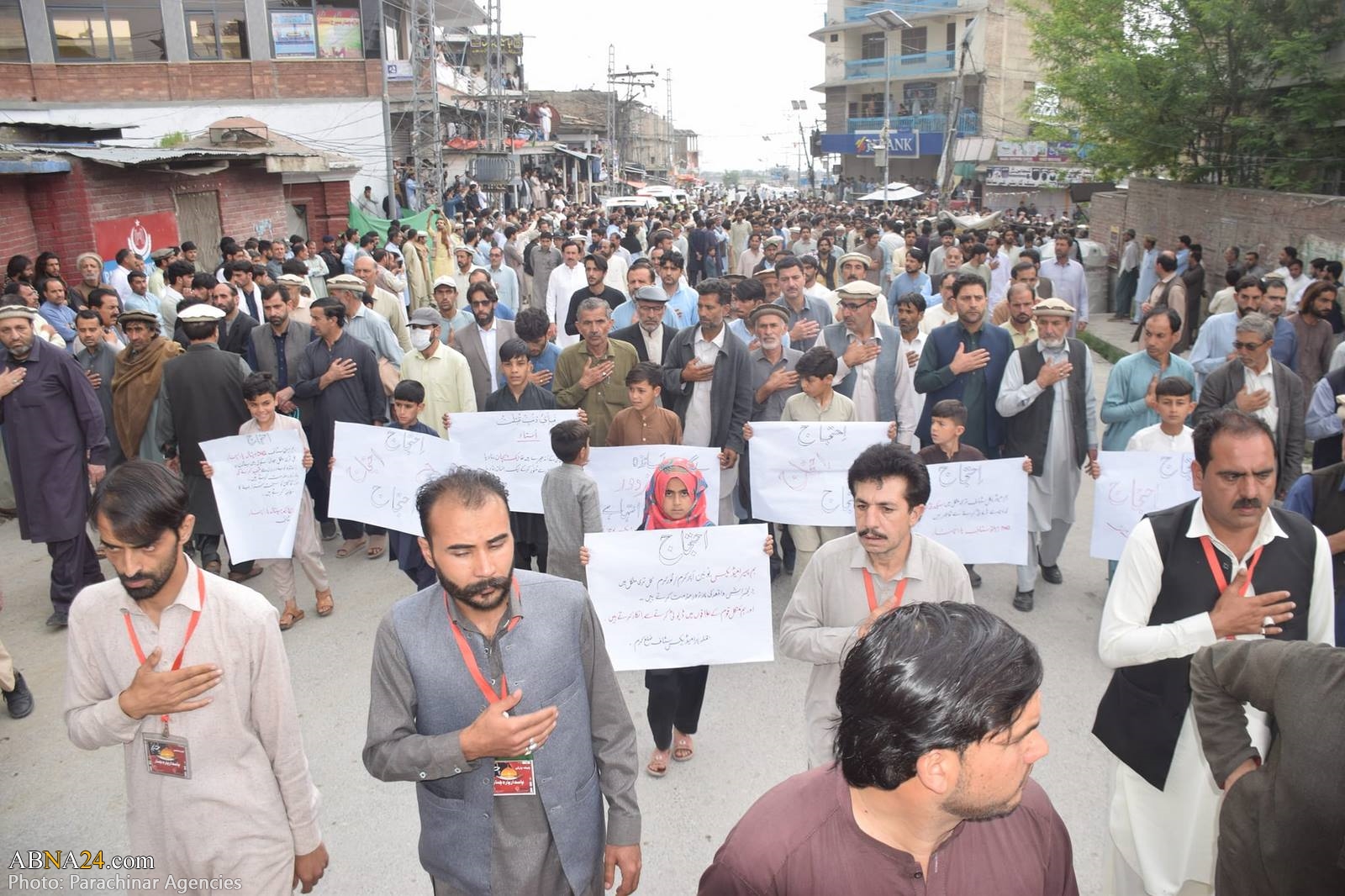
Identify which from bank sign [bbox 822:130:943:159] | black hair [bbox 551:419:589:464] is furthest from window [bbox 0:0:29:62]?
bank sign [bbox 822:130:943:159]

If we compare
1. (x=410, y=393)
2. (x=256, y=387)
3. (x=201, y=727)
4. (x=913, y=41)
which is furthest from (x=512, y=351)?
(x=913, y=41)

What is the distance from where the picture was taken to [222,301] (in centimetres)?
834

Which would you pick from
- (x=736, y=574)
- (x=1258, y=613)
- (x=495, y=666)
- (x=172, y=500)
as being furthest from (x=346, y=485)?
(x=1258, y=613)

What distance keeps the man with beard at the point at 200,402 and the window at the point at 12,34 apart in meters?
23.9

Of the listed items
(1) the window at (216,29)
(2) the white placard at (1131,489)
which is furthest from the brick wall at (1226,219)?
(1) the window at (216,29)

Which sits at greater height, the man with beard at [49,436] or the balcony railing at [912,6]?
the balcony railing at [912,6]

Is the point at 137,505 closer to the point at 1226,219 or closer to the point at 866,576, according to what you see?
the point at 866,576

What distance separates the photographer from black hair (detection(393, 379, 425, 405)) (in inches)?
239

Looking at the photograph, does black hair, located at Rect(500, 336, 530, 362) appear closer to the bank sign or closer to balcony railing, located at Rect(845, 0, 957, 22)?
the bank sign

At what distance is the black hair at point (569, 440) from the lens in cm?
485

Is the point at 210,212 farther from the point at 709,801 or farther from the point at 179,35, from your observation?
the point at 709,801

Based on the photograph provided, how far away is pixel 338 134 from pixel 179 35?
4555 mm

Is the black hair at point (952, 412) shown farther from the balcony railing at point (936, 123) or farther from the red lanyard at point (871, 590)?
the balcony railing at point (936, 123)

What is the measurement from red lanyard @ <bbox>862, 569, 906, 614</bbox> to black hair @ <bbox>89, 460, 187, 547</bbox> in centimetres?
212
